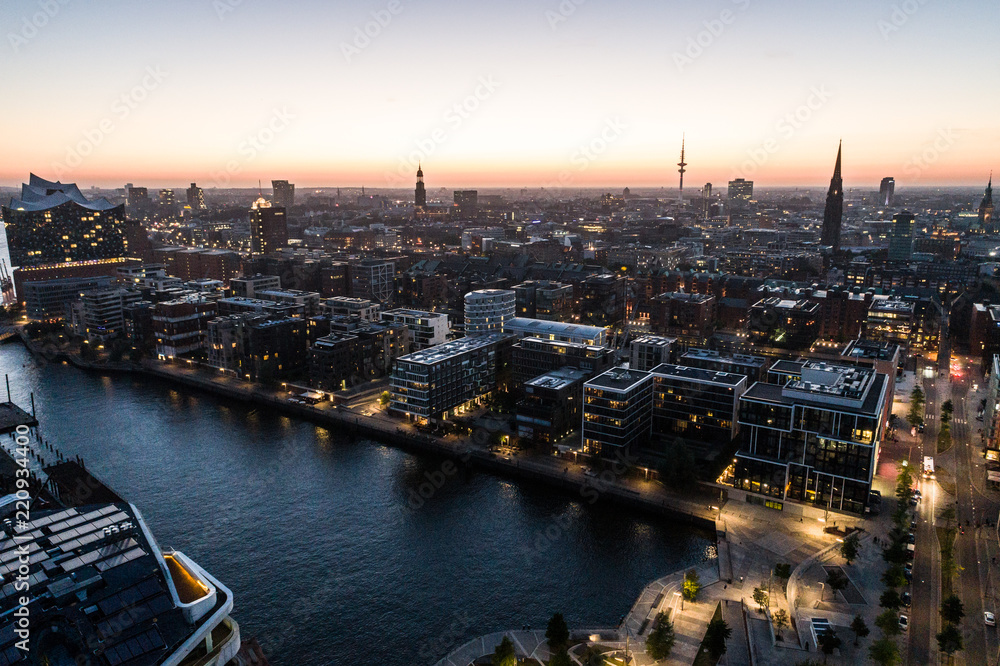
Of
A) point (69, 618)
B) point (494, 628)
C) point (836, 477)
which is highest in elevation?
point (69, 618)

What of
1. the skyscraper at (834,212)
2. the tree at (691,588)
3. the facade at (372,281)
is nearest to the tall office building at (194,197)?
the facade at (372,281)

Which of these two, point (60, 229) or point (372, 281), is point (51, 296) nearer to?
point (60, 229)

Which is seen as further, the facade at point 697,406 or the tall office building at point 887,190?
the tall office building at point 887,190

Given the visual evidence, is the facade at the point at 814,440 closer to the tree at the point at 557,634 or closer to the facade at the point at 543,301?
the tree at the point at 557,634

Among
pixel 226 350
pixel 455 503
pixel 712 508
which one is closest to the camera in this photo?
pixel 712 508

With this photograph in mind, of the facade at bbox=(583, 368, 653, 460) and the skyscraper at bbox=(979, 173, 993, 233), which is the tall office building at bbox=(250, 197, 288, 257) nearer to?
the facade at bbox=(583, 368, 653, 460)

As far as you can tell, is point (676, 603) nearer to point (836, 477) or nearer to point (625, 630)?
point (625, 630)

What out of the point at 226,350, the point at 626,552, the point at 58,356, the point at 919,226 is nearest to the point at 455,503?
the point at 626,552
